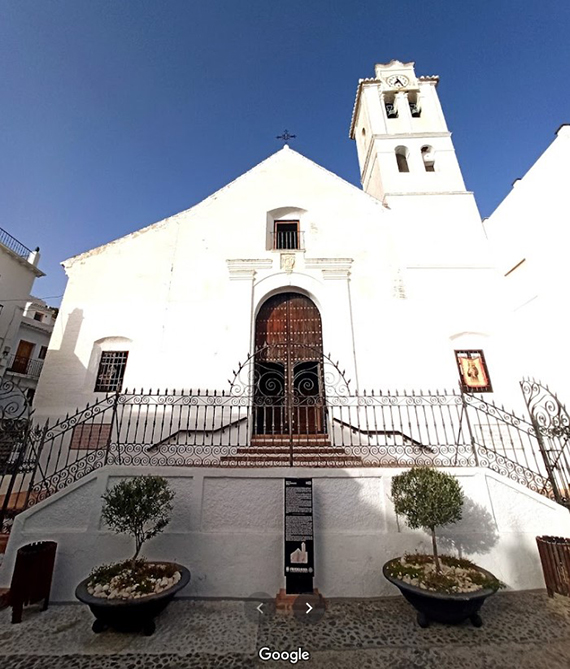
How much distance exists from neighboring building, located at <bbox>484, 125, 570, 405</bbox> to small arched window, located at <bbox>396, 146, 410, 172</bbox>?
4.37 m

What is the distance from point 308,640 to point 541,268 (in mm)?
9404

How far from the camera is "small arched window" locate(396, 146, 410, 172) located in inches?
490

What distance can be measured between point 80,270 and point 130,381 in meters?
Answer: 4.05

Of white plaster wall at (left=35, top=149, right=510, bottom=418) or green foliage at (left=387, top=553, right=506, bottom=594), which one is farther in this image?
white plaster wall at (left=35, top=149, right=510, bottom=418)

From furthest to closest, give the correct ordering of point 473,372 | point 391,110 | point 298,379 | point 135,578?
1. point 391,110
2. point 298,379
3. point 473,372
4. point 135,578

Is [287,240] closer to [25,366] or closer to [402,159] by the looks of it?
[402,159]

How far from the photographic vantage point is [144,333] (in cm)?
878

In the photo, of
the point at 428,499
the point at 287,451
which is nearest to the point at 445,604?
the point at 428,499

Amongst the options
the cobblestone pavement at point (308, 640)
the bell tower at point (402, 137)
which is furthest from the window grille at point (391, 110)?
the cobblestone pavement at point (308, 640)

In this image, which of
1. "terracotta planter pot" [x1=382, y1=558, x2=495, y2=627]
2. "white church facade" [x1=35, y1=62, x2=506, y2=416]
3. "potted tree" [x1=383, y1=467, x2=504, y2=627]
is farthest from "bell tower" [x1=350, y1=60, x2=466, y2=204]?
"terracotta planter pot" [x1=382, y1=558, x2=495, y2=627]

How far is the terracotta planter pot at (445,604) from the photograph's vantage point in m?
3.51

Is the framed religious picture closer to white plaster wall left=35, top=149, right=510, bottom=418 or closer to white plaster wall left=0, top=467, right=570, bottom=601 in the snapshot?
white plaster wall left=35, top=149, right=510, bottom=418

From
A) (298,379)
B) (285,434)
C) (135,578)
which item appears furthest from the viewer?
(298,379)

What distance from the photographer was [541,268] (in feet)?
27.0
